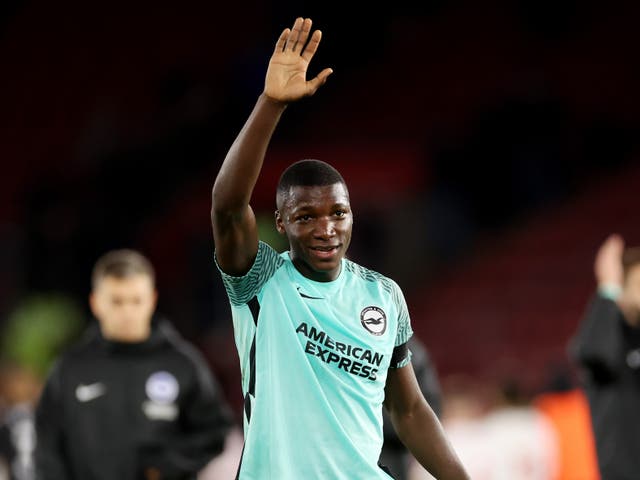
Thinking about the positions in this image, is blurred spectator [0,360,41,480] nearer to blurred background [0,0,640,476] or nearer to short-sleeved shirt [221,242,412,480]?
short-sleeved shirt [221,242,412,480]

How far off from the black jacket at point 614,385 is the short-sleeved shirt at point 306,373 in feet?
11.1

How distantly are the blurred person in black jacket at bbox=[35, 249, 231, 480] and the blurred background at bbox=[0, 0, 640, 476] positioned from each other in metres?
13.6

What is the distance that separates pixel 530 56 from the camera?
22.4 meters

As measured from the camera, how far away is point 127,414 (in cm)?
615

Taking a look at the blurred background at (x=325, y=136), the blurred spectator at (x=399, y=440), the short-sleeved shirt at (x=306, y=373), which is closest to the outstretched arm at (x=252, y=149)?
the short-sleeved shirt at (x=306, y=373)

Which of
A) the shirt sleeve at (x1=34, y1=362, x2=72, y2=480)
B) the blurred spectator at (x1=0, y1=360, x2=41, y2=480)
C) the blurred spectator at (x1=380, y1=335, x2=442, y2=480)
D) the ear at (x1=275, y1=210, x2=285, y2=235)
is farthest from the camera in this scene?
the blurred spectator at (x1=0, y1=360, x2=41, y2=480)

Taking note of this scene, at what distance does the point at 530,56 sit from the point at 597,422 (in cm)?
1653

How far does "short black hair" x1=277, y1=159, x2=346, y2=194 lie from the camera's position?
3.60m

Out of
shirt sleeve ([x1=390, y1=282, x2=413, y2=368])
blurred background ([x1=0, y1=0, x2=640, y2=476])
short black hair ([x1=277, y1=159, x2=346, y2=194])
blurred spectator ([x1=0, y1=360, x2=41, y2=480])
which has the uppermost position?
blurred background ([x1=0, y1=0, x2=640, y2=476])

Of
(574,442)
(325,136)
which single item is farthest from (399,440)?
(325,136)

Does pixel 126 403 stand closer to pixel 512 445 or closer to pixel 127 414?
pixel 127 414

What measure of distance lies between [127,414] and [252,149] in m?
3.16

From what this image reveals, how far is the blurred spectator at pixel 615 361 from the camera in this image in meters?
6.68

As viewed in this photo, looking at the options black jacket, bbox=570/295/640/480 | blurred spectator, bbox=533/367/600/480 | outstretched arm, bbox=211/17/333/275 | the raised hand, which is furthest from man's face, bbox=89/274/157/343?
blurred spectator, bbox=533/367/600/480
